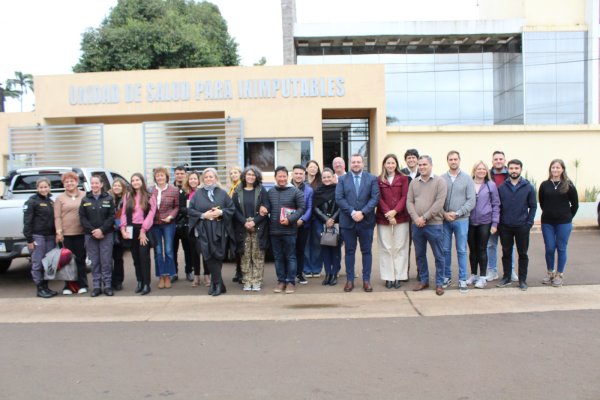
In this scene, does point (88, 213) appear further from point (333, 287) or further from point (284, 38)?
point (284, 38)

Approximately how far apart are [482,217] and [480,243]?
39 centimetres

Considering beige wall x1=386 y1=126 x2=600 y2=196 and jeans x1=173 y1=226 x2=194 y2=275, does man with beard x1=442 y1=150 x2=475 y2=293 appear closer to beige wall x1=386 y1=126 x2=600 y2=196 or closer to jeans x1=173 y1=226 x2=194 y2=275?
jeans x1=173 y1=226 x2=194 y2=275

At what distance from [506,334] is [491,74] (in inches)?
892

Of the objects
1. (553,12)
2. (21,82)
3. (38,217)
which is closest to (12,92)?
(21,82)

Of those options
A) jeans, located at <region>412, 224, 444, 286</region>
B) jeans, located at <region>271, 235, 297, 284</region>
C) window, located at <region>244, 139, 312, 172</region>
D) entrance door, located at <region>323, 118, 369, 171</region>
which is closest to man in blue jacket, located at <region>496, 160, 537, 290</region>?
jeans, located at <region>412, 224, 444, 286</region>

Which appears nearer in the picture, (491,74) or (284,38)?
(284,38)

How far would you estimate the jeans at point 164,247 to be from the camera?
8.09m

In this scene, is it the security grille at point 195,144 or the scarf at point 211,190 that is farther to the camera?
the security grille at point 195,144

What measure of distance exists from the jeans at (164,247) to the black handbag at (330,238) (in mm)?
2400

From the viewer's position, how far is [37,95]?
54.5 feet

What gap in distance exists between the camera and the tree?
26.6 m

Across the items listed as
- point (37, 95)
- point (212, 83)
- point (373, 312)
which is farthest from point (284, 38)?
point (373, 312)

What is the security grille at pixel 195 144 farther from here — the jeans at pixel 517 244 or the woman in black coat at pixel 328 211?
the jeans at pixel 517 244

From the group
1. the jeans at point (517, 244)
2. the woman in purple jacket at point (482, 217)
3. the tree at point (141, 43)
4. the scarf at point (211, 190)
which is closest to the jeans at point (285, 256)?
the scarf at point (211, 190)
